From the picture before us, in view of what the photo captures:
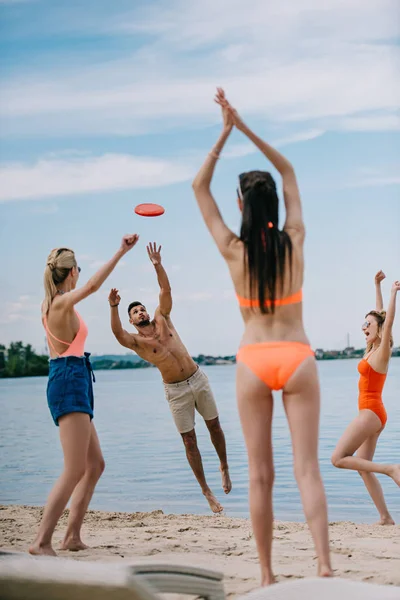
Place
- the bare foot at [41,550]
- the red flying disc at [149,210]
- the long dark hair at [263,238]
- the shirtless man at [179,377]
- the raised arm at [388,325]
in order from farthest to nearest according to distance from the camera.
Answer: the shirtless man at [179,377] → the raised arm at [388,325] → the red flying disc at [149,210] → the bare foot at [41,550] → the long dark hair at [263,238]

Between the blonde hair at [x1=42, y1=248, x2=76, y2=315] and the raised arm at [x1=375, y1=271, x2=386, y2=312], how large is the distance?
2.82 meters

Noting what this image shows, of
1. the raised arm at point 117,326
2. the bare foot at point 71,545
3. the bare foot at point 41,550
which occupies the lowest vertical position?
the bare foot at point 71,545

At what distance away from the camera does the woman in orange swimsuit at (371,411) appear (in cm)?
630

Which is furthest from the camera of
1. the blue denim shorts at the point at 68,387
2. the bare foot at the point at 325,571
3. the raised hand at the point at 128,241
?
the blue denim shorts at the point at 68,387

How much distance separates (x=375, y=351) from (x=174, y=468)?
7.70 m

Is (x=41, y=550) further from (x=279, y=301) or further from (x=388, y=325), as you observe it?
(x=388, y=325)

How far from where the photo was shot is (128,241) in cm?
485

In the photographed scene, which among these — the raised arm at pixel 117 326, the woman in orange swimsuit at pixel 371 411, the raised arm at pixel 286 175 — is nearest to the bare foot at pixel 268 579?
the raised arm at pixel 286 175

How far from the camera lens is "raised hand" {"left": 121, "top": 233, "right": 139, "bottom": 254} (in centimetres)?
483

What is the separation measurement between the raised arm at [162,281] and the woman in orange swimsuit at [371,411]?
5.45 feet

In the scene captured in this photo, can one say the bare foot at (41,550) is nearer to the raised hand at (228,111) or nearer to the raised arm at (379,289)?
the raised hand at (228,111)

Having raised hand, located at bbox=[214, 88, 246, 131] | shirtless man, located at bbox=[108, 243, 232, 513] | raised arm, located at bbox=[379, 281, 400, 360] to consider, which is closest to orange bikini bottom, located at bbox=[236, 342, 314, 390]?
raised hand, located at bbox=[214, 88, 246, 131]

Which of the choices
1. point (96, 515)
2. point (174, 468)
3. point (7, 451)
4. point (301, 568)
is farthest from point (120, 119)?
point (301, 568)

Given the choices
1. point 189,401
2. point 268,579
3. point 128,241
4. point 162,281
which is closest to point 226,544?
point 189,401
